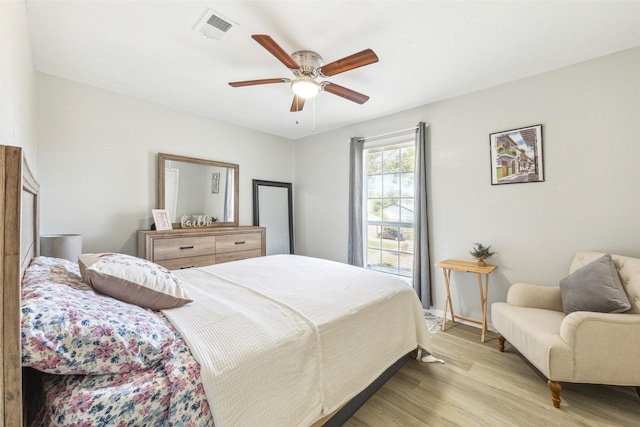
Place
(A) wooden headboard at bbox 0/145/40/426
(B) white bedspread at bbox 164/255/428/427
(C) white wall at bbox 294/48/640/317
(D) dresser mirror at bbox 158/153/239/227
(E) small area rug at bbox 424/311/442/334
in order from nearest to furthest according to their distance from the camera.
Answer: (A) wooden headboard at bbox 0/145/40/426 < (B) white bedspread at bbox 164/255/428/427 < (C) white wall at bbox 294/48/640/317 < (E) small area rug at bbox 424/311/442/334 < (D) dresser mirror at bbox 158/153/239/227

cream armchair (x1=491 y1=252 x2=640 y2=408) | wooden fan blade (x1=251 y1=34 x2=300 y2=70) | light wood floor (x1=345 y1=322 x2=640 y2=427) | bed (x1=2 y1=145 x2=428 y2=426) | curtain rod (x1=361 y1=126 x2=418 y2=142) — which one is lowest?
light wood floor (x1=345 y1=322 x2=640 y2=427)

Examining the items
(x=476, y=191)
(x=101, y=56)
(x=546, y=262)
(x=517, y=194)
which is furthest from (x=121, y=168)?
(x=546, y=262)

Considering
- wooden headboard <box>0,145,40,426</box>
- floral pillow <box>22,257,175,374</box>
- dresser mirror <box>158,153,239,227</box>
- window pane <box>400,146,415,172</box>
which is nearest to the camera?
wooden headboard <box>0,145,40,426</box>

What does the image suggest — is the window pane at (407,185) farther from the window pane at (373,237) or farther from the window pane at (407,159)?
the window pane at (373,237)

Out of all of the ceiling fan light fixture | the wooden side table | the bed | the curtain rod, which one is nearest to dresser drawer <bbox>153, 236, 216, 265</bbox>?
the bed

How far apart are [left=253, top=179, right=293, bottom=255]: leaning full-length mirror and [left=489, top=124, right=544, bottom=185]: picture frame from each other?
3155mm

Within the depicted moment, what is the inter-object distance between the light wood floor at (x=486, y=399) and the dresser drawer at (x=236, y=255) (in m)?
2.39

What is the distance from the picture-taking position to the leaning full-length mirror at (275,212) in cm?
430

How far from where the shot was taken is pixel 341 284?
2012 mm

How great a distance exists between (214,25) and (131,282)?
179 cm

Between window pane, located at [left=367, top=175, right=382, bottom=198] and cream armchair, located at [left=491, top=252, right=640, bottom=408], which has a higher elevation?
window pane, located at [left=367, top=175, right=382, bottom=198]

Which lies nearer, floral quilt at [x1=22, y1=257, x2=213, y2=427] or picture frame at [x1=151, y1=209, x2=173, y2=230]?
floral quilt at [x1=22, y1=257, x2=213, y2=427]

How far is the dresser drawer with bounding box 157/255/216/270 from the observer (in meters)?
2.95

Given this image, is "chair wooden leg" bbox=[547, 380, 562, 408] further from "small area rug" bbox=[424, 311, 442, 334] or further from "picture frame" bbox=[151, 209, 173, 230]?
"picture frame" bbox=[151, 209, 173, 230]
